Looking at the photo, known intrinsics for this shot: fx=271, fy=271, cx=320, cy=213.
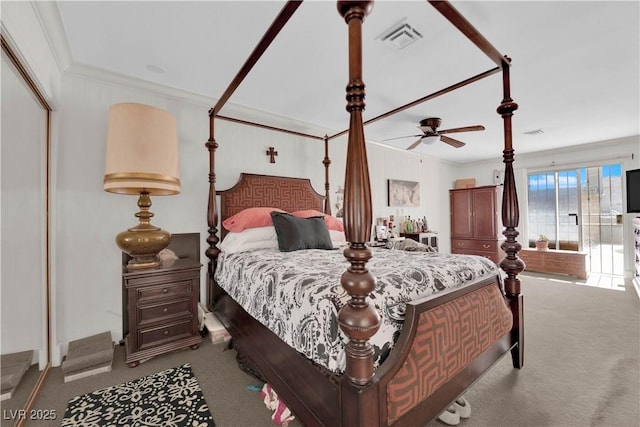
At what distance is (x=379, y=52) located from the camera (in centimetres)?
220

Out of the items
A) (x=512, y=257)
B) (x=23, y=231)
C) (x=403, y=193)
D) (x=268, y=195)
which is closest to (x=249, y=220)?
(x=268, y=195)

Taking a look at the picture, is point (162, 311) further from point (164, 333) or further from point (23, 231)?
point (23, 231)

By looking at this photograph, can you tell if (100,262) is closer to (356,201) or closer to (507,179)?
(356,201)

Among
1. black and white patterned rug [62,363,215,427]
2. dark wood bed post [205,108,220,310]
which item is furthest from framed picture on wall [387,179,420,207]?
black and white patterned rug [62,363,215,427]

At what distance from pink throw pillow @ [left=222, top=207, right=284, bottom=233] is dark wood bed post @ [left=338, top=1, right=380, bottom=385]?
1.94m

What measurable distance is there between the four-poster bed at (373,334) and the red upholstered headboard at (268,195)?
1.19 meters

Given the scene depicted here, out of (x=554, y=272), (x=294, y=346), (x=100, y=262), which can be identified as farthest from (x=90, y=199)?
(x=554, y=272)

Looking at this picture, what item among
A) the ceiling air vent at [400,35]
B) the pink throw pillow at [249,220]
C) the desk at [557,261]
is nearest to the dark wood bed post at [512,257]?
the ceiling air vent at [400,35]

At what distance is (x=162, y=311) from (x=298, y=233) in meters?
1.32

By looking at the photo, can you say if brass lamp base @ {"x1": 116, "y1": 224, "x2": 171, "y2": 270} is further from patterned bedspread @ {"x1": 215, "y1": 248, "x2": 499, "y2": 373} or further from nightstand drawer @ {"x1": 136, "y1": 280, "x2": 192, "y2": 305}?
patterned bedspread @ {"x1": 215, "y1": 248, "x2": 499, "y2": 373}

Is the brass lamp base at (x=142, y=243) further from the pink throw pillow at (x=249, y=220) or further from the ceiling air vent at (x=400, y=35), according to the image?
the ceiling air vent at (x=400, y=35)

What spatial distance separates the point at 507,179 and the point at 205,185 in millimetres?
2845

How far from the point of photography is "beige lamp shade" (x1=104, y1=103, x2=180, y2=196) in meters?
2.05

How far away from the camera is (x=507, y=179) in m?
2.01
